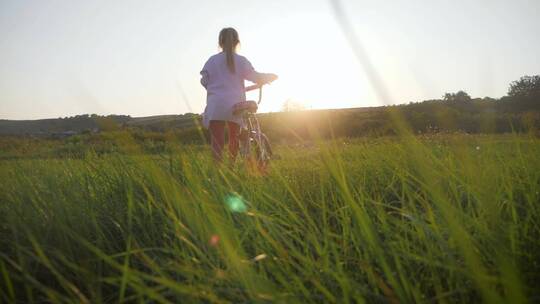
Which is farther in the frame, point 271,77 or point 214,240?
point 271,77

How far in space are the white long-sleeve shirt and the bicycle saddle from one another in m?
0.12

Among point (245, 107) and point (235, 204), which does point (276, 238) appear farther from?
point (245, 107)

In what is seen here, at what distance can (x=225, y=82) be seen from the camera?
199 inches

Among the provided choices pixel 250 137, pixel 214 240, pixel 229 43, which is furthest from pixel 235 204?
pixel 229 43

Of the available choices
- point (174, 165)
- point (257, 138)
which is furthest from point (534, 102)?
point (174, 165)

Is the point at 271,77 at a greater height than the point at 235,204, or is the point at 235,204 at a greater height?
the point at 271,77

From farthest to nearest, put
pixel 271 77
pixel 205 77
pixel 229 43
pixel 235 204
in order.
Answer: pixel 271 77 < pixel 205 77 < pixel 229 43 < pixel 235 204

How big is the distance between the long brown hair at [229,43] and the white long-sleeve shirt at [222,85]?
0.07 m

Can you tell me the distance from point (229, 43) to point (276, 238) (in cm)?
390

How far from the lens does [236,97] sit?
5.09m

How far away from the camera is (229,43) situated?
4984mm

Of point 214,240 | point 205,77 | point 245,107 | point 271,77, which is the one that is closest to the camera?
point 214,240

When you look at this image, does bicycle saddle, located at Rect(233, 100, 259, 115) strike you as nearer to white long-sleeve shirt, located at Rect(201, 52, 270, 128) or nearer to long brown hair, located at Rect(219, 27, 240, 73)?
white long-sleeve shirt, located at Rect(201, 52, 270, 128)

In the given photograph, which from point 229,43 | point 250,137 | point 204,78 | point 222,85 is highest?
point 229,43
